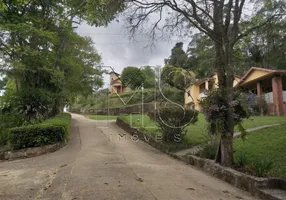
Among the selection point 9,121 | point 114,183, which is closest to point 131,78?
point 9,121

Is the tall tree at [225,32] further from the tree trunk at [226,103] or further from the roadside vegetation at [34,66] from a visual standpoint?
the roadside vegetation at [34,66]

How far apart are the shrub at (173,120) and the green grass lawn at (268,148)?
2067 millimetres

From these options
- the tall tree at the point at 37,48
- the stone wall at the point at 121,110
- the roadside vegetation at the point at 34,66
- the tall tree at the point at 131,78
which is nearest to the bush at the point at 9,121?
the roadside vegetation at the point at 34,66

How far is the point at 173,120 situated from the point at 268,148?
3.99 metres

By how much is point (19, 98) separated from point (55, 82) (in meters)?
2.71

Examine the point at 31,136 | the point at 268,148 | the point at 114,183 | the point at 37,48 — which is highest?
the point at 37,48

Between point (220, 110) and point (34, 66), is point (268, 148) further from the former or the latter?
point (34, 66)

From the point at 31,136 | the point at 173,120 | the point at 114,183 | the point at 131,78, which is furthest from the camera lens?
the point at 131,78

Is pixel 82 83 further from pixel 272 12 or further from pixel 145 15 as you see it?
pixel 272 12

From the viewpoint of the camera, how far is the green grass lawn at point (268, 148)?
21.7 ft

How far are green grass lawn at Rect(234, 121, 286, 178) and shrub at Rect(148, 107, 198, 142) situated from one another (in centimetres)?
207

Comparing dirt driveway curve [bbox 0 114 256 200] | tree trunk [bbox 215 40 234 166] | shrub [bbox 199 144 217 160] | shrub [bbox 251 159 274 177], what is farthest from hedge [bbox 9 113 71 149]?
shrub [bbox 251 159 274 177]

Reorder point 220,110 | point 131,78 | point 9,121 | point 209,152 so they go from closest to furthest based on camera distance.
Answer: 1. point 220,110
2. point 209,152
3. point 9,121
4. point 131,78

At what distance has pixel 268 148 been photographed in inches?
330
